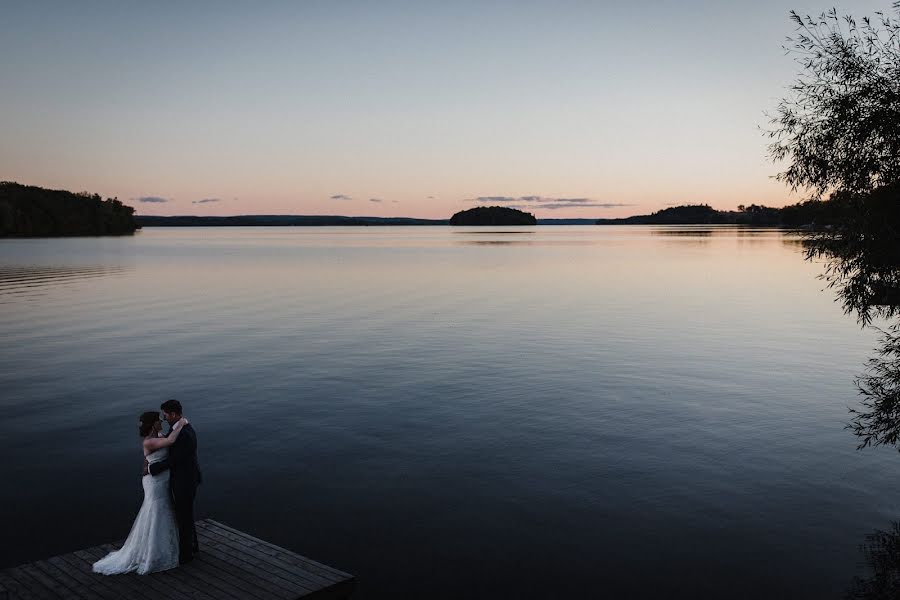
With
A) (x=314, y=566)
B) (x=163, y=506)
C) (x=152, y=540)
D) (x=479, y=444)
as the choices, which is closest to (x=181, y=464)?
(x=163, y=506)

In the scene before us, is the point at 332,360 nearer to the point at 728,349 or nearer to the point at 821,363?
the point at 728,349

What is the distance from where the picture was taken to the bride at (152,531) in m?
13.1

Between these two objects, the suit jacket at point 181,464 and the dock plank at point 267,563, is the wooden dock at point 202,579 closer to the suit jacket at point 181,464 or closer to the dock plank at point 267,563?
the dock plank at point 267,563

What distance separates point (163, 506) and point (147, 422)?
1.79 m

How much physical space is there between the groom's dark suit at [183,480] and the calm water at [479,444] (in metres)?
3.46

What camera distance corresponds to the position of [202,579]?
1291cm

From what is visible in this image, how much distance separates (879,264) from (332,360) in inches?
998

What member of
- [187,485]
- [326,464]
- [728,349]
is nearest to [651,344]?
[728,349]

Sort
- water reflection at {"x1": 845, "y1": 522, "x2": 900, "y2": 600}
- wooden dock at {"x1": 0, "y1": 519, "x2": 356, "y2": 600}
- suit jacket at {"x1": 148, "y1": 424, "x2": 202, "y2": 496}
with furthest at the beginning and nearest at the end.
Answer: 1. water reflection at {"x1": 845, "y1": 522, "x2": 900, "y2": 600}
2. suit jacket at {"x1": 148, "y1": 424, "x2": 202, "y2": 496}
3. wooden dock at {"x1": 0, "y1": 519, "x2": 356, "y2": 600}

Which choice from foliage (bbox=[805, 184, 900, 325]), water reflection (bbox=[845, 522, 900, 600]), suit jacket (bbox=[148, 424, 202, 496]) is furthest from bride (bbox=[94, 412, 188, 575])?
foliage (bbox=[805, 184, 900, 325])

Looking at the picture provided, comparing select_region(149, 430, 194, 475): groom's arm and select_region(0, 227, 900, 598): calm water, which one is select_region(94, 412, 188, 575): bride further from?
select_region(0, 227, 900, 598): calm water

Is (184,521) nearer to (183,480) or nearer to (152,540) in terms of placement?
(152,540)

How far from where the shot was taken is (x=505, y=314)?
54.8 meters

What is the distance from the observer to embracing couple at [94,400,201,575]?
1316 centimetres
